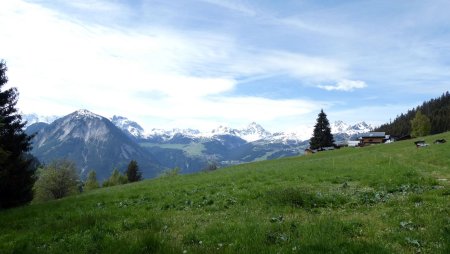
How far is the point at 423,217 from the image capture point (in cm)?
1336

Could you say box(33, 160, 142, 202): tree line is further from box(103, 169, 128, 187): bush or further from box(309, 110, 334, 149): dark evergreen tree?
box(309, 110, 334, 149): dark evergreen tree

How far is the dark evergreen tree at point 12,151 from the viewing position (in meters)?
38.1

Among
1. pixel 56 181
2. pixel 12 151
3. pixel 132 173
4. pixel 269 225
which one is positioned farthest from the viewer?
pixel 132 173

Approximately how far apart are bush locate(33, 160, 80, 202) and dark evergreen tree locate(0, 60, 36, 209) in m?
47.0

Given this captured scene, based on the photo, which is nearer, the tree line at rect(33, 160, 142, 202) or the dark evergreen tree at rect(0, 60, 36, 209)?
the dark evergreen tree at rect(0, 60, 36, 209)

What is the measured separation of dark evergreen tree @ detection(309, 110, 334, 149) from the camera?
130 m

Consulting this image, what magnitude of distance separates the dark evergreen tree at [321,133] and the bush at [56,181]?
78.9 metres

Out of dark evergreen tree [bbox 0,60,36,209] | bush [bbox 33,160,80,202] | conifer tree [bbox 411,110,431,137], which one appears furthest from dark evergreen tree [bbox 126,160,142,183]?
conifer tree [bbox 411,110,431,137]

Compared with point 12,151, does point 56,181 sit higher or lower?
lower

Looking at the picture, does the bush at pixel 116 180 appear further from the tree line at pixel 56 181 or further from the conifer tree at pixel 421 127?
the conifer tree at pixel 421 127

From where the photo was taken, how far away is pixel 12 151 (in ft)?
129

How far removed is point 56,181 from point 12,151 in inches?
2189

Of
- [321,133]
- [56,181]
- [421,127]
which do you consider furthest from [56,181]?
[421,127]

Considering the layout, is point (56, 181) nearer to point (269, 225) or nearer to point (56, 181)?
point (56, 181)
